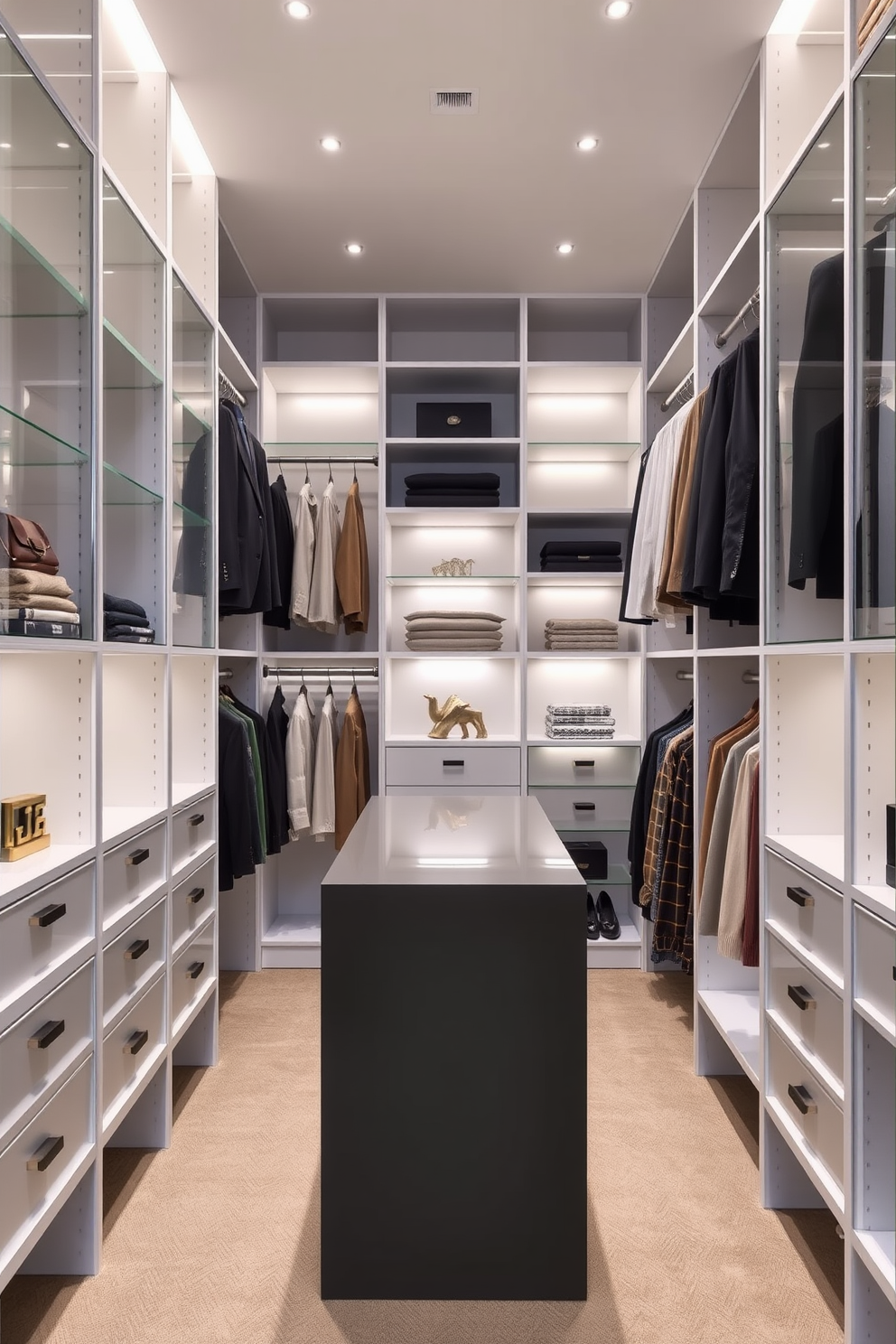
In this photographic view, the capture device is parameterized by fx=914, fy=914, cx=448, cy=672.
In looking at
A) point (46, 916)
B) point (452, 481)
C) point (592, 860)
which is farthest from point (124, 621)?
point (592, 860)

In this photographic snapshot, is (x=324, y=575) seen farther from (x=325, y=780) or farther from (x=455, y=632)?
(x=325, y=780)

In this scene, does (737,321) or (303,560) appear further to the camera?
(303,560)

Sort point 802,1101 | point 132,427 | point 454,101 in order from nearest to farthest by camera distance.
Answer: point 802,1101 → point 132,427 → point 454,101

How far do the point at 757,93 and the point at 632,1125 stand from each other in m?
2.92

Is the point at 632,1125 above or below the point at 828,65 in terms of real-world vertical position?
below

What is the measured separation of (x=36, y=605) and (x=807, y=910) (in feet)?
5.64

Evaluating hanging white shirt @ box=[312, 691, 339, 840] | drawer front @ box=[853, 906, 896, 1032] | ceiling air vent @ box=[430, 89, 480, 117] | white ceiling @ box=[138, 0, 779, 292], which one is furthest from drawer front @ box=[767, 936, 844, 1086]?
ceiling air vent @ box=[430, 89, 480, 117]

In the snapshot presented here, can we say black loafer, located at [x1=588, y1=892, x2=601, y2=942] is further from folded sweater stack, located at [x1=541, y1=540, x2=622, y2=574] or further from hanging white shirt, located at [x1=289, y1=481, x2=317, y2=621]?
hanging white shirt, located at [x1=289, y1=481, x2=317, y2=621]

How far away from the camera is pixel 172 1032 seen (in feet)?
8.33

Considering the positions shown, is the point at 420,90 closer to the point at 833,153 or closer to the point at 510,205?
the point at 510,205

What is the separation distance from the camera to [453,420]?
13.6ft

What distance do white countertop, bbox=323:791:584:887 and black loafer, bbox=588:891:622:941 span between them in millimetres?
1555

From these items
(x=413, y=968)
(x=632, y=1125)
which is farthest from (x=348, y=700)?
(x=413, y=968)


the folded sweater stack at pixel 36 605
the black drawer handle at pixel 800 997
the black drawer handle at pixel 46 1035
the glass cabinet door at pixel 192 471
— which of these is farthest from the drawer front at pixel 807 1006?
the glass cabinet door at pixel 192 471
